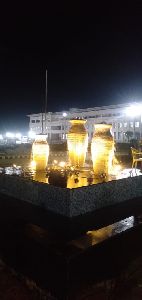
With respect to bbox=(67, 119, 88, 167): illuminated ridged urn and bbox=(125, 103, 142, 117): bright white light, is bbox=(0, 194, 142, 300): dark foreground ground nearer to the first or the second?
bbox=(67, 119, 88, 167): illuminated ridged urn

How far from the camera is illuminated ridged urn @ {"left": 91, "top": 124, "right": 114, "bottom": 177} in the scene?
8.57 meters

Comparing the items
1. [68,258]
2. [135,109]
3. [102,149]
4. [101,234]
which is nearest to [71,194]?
[101,234]

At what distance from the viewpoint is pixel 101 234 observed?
5.84m

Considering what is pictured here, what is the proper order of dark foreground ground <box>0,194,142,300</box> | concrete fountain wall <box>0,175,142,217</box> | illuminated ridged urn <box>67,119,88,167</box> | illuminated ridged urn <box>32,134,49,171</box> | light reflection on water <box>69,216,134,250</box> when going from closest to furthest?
1. dark foreground ground <box>0,194,142,300</box>
2. light reflection on water <box>69,216,134,250</box>
3. concrete fountain wall <box>0,175,142,217</box>
4. illuminated ridged urn <box>67,119,88,167</box>
5. illuminated ridged urn <box>32,134,49,171</box>

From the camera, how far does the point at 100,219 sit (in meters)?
6.42

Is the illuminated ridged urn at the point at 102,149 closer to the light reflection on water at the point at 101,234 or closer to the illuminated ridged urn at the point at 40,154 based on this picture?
the illuminated ridged urn at the point at 40,154

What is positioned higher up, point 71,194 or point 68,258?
point 71,194

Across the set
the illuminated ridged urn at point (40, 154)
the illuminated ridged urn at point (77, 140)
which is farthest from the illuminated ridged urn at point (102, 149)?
the illuminated ridged urn at point (40, 154)

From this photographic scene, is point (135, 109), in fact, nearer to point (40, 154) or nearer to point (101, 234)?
point (40, 154)

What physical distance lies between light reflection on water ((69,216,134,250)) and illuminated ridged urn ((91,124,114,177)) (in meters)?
2.25

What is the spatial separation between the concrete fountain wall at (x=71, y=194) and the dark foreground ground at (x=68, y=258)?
0.24 metres

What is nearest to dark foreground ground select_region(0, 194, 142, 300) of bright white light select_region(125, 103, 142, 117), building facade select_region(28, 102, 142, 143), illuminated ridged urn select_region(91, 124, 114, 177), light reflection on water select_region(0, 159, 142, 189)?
light reflection on water select_region(0, 159, 142, 189)

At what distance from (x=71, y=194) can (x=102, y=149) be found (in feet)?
10.2

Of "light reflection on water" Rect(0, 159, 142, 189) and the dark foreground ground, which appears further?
"light reflection on water" Rect(0, 159, 142, 189)
